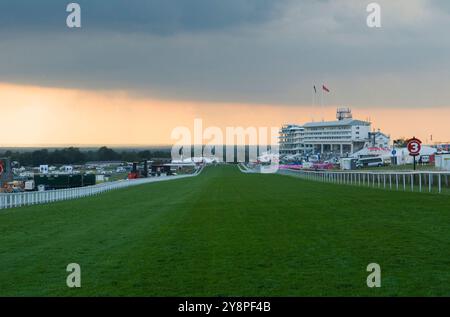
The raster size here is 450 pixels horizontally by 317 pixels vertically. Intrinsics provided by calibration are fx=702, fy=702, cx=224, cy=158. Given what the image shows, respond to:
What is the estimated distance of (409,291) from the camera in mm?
8609

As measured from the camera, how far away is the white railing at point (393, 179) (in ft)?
106

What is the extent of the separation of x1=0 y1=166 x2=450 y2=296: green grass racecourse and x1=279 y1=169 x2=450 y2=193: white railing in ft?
37.1

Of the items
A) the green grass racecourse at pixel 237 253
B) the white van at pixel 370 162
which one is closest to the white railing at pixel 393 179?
the green grass racecourse at pixel 237 253

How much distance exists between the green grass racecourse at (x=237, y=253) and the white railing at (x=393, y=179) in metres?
11.3

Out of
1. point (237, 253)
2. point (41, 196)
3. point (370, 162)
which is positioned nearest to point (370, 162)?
point (370, 162)

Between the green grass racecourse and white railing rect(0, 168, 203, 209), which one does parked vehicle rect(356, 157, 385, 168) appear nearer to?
white railing rect(0, 168, 203, 209)

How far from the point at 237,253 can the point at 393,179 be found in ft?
105

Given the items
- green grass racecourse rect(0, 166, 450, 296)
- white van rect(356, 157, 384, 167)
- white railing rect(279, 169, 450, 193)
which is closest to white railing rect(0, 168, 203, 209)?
green grass racecourse rect(0, 166, 450, 296)

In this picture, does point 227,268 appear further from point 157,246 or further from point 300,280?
point 157,246

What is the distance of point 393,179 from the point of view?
42.6 meters

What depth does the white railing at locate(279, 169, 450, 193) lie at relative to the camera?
32406 millimetres
